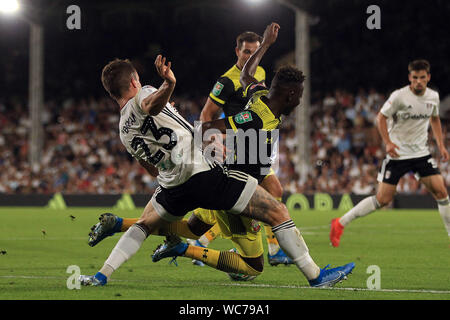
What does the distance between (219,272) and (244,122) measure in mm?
1898

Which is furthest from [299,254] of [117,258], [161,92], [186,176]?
[161,92]

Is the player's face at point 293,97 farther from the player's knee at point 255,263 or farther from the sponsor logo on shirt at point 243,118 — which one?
the player's knee at point 255,263

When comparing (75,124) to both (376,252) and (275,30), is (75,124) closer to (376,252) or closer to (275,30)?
(376,252)

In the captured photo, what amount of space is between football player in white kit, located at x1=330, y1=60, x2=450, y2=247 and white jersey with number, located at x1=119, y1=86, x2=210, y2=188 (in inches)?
192

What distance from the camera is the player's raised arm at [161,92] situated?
6293mm

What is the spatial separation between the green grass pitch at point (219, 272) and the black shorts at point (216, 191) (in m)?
0.68

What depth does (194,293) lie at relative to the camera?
676 centimetres

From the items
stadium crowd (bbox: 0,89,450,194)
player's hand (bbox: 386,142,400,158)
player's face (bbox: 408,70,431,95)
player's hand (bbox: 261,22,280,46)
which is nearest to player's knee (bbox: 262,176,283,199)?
player's hand (bbox: 261,22,280,46)

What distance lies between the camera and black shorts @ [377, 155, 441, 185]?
11.1 metres

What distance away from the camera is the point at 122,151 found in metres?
28.0

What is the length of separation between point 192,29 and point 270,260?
2392 cm

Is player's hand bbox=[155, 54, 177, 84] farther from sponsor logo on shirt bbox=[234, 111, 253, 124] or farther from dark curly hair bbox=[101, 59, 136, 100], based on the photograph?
sponsor logo on shirt bbox=[234, 111, 253, 124]

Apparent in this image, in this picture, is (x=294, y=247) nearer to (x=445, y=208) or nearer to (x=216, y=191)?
(x=216, y=191)
